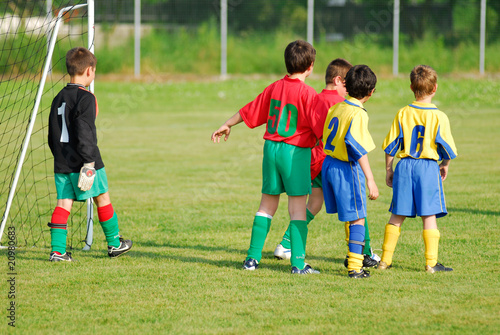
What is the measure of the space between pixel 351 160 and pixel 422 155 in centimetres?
56

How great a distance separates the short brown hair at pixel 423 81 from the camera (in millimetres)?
4816

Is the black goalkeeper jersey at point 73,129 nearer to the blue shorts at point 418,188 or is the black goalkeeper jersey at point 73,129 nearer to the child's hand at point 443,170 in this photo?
the blue shorts at point 418,188

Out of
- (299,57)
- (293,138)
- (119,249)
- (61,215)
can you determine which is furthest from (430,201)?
(61,215)

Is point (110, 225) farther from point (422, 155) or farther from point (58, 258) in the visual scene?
point (422, 155)

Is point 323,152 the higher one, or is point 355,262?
point 323,152

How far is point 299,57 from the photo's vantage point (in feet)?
15.7

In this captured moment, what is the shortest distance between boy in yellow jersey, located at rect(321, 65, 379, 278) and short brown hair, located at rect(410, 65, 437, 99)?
1.17 ft

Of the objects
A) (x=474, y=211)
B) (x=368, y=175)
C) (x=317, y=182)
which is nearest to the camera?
(x=368, y=175)

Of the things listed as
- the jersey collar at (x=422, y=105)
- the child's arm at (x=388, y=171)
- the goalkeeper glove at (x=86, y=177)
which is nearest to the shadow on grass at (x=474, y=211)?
the child's arm at (x=388, y=171)

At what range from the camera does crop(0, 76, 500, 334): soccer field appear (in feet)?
12.5

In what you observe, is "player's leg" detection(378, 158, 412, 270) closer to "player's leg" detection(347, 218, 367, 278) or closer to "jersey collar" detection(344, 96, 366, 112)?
"player's leg" detection(347, 218, 367, 278)

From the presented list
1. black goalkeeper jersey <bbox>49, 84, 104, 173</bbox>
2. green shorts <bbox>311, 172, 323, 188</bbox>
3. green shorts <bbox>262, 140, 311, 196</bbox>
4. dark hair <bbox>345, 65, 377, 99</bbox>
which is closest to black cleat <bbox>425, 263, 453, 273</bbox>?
green shorts <bbox>262, 140, 311, 196</bbox>

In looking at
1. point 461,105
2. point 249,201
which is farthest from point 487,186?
point 461,105

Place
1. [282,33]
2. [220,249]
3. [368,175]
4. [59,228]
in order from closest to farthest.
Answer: [368,175]
[59,228]
[220,249]
[282,33]
